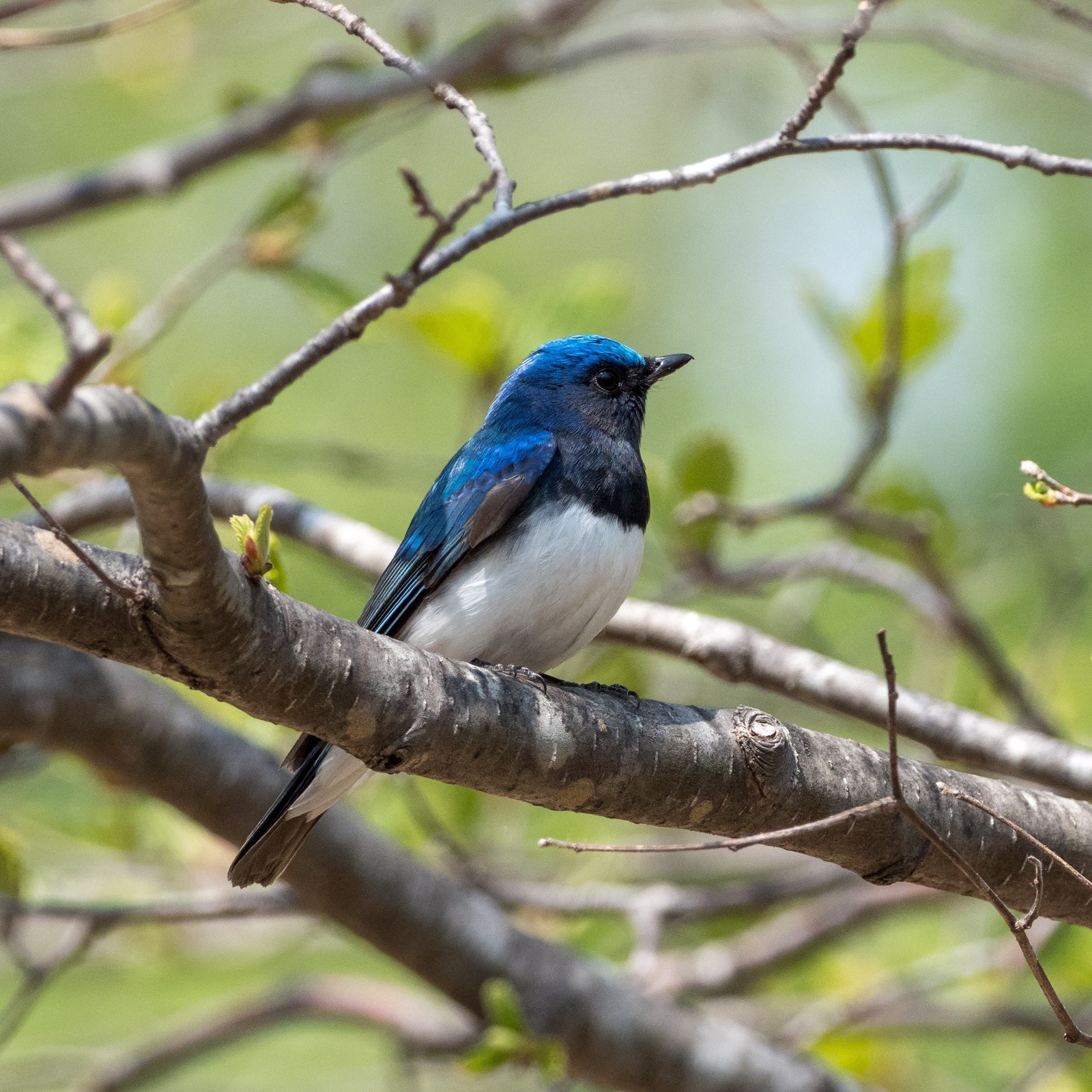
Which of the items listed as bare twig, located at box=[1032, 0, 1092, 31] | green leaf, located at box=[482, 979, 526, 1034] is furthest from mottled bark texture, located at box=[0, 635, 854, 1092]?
bare twig, located at box=[1032, 0, 1092, 31]

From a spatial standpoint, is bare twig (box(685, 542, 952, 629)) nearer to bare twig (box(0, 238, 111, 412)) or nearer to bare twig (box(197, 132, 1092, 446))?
bare twig (box(197, 132, 1092, 446))

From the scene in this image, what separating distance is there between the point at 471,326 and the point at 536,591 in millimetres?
1469

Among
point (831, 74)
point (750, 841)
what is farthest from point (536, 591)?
point (831, 74)

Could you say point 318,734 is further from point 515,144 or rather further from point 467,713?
point 515,144

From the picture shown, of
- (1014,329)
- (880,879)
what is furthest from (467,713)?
(1014,329)

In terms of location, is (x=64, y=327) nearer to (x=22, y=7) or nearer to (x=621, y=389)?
(x=22, y=7)

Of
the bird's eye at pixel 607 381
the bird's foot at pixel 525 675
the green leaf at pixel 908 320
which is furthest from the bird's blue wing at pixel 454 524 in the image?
the green leaf at pixel 908 320

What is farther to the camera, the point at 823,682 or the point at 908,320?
the point at 908,320

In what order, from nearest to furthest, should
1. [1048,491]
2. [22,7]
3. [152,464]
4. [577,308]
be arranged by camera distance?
[152,464], [1048,491], [22,7], [577,308]

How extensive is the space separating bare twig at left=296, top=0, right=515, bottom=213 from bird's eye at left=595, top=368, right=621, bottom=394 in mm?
1842

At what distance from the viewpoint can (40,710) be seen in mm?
3578

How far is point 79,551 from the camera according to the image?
194 centimetres

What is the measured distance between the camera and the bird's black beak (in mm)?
4430

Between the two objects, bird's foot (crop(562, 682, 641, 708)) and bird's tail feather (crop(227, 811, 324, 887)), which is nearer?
bird's foot (crop(562, 682, 641, 708))
